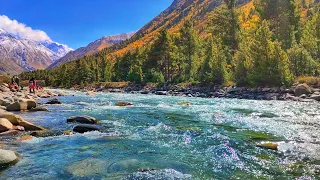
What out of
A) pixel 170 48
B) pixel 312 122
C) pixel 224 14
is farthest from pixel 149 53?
pixel 312 122

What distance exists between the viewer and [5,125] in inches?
611

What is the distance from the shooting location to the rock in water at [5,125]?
15.4 metres

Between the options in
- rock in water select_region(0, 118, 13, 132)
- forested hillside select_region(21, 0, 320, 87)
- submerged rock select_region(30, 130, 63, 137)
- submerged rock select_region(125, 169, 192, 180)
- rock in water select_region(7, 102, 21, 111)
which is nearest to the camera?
submerged rock select_region(125, 169, 192, 180)

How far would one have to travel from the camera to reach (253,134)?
51.6 ft

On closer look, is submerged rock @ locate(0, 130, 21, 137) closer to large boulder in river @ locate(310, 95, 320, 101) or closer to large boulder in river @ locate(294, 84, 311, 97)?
large boulder in river @ locate(310, 95, 320, 101)

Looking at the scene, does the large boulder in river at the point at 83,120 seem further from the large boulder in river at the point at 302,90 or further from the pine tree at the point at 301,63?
the pine tree at the point at 301,63

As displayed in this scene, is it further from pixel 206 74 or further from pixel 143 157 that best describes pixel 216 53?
pixel 143 157

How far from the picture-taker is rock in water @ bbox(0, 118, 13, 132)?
15359 millimetres

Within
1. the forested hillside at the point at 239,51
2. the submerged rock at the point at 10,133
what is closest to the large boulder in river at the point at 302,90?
the forested hillside at the point at 239,51

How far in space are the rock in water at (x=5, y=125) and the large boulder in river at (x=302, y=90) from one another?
36.6 metres

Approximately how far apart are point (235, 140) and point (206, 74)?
5115 cm

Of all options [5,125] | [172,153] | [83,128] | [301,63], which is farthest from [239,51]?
[5,125]

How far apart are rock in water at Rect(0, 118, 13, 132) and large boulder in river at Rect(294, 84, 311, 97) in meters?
36.6

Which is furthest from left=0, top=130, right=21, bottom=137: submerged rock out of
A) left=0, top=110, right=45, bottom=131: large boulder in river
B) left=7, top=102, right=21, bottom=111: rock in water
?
left=7, top=102, right=21, bottom=111: rock in water
